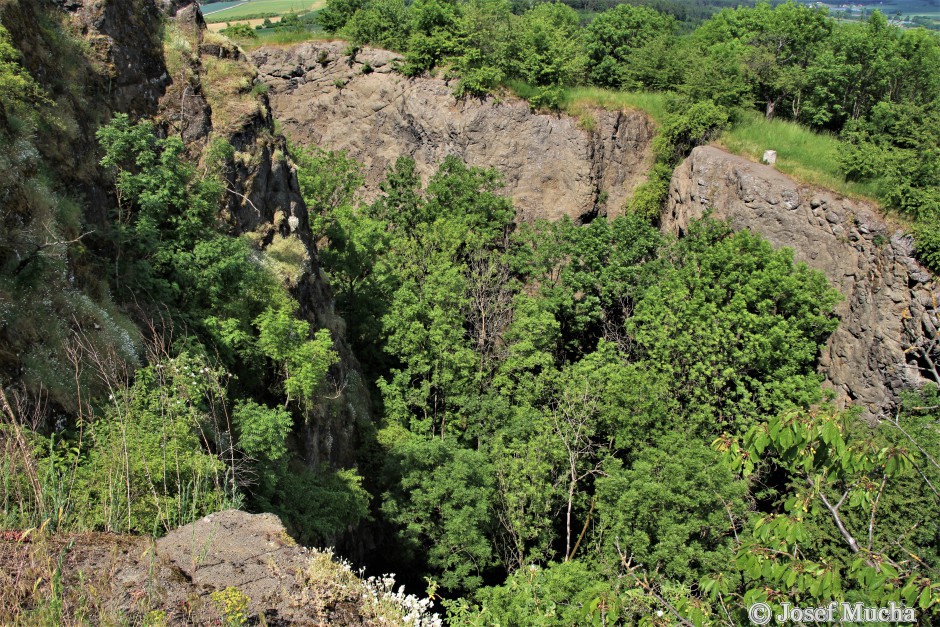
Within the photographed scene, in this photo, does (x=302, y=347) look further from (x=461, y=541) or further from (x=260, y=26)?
(x=260, y=26)

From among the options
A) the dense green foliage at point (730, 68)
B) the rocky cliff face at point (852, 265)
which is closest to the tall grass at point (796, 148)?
the dense green foliage at point (730, 68)

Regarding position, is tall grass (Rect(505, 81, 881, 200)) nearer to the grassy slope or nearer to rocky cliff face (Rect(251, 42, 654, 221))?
the grassy slope

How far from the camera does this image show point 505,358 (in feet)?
82.4

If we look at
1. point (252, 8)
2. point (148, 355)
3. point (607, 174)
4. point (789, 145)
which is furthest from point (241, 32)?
point (148, 355)

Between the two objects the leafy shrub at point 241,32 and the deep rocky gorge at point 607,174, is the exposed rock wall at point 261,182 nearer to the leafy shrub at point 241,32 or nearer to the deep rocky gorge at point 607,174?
the deep rocky gorge at point 607,174

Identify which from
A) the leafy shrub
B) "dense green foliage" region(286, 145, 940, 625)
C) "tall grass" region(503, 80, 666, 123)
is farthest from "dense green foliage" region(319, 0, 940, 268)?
"dense green foliage" region(286, 145, 940, 625)

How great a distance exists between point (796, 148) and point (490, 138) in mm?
13618

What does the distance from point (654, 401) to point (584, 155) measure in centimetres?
1568

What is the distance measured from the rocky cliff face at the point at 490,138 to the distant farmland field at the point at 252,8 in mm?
19397

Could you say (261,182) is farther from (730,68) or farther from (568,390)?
(730,68)

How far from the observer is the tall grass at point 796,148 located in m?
25.1

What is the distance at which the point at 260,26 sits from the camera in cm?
4441

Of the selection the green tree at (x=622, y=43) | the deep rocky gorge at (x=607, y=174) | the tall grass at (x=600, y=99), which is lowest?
the deep rocky gorge at (x=607, y=174)

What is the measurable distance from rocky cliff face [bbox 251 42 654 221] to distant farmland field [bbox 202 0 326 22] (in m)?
19.4
